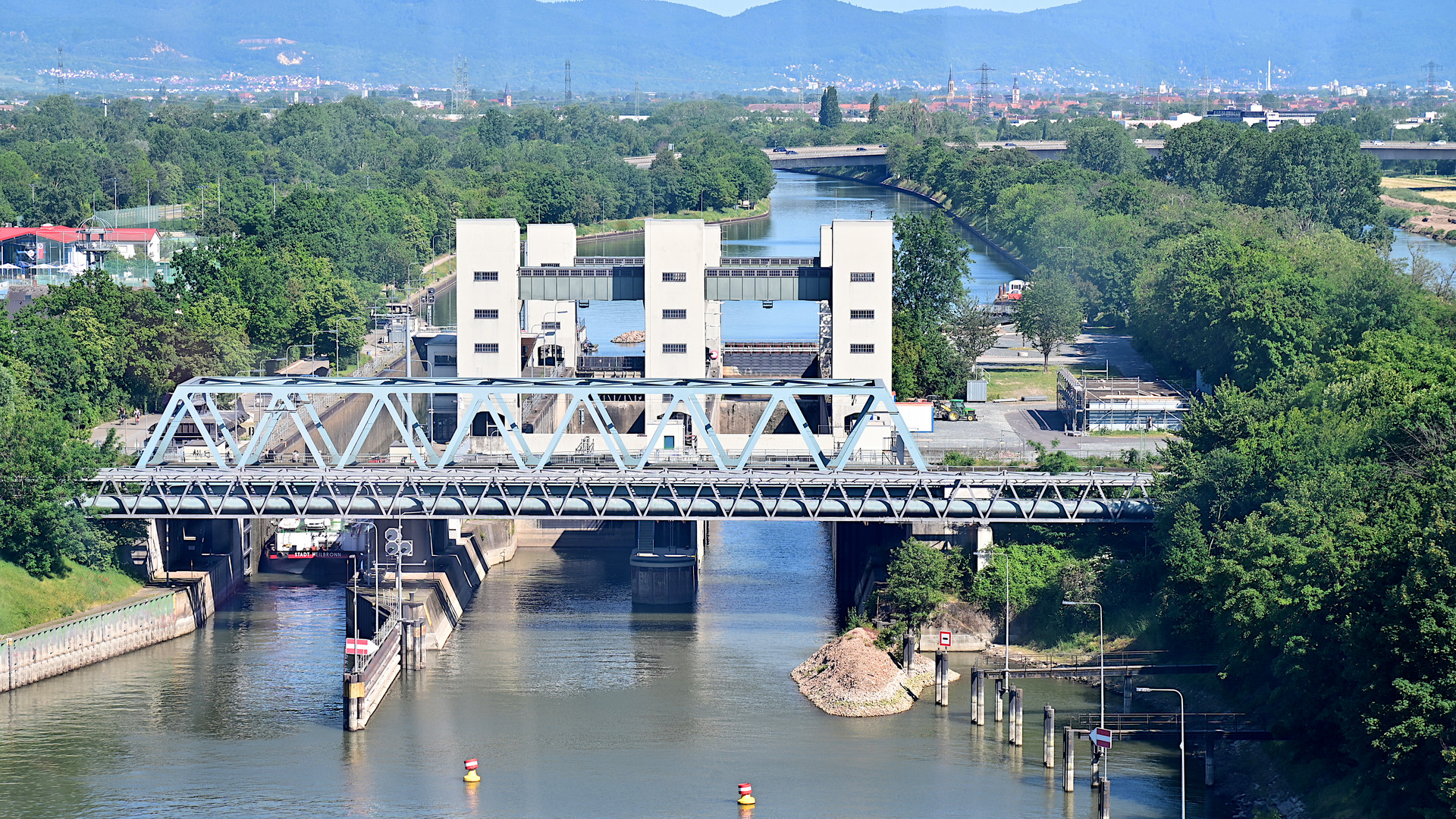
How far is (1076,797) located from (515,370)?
117ft

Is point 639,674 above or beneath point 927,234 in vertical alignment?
beneath

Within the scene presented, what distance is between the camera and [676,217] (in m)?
185

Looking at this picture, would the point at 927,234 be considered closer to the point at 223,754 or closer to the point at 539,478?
the point at 539,478

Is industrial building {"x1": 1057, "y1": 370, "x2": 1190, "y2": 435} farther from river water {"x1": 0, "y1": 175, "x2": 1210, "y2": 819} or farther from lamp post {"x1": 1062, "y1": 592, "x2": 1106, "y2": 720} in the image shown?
lamp post {"x1": 1062, "y1": 592, "x2": 1106, "y2": 720}

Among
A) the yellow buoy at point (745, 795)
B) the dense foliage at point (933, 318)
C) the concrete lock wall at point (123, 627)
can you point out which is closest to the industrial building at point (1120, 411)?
the dense foliage at point (933, 318)

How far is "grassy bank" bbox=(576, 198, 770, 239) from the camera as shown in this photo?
16900cm

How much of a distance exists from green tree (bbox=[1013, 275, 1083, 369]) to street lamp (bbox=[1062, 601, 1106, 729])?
40.9m

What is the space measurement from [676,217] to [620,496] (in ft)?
433

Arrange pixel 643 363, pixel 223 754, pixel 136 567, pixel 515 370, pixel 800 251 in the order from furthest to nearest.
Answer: pixel 800 251 → pixel 643 363 → pixel 515 370 → pixel 136 567 → pixel 223 754

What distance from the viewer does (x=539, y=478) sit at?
180ft

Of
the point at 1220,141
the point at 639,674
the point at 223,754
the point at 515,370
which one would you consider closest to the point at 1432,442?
the point at 639,674

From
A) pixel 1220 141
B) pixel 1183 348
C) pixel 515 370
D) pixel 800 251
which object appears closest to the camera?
pixel 515 370

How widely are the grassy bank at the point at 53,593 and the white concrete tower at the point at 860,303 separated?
2726 cm

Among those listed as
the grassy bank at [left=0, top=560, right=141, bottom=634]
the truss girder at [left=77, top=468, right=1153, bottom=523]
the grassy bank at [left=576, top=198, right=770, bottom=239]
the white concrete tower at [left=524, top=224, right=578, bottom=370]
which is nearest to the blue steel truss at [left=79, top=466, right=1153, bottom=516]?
the truss girder at [left=77, top=468, right=1153, bottom=523]
